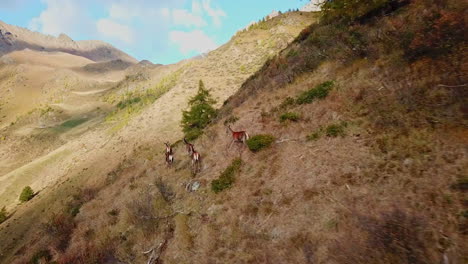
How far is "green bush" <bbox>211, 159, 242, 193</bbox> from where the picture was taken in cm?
1189

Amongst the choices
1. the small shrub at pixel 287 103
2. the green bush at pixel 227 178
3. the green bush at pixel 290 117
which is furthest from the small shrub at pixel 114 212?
the small shrub at pixel 287 103

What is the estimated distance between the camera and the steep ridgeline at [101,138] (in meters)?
27.9

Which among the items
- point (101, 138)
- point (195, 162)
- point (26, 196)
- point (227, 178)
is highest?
point (101, 138)

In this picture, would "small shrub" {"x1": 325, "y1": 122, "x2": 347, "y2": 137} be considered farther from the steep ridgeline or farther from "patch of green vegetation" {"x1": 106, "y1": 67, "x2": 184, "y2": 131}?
"patch of green vegetation" {"x1": 106, "y1": 67, "x2": 184, "y2": 131}

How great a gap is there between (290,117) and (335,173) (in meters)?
4.77

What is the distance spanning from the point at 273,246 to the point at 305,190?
2236 mm

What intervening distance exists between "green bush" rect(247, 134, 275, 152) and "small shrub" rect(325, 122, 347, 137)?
2704 millimetres

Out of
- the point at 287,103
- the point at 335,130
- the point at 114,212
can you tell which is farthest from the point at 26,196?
the point at 335,130

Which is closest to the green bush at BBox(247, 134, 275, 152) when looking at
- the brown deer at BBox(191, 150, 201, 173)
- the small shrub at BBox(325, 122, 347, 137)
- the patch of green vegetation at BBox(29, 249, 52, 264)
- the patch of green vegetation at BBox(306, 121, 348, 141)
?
the patch of green vegetation at BBox(306, 121, 348, 141)

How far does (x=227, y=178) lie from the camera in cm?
1207

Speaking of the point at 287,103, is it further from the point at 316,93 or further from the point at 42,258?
the point at 42,258

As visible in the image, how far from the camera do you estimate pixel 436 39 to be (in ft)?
35.4

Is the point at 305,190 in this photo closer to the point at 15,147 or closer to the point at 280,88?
the point at 280,88

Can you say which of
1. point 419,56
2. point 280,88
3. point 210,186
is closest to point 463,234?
point 419,56
